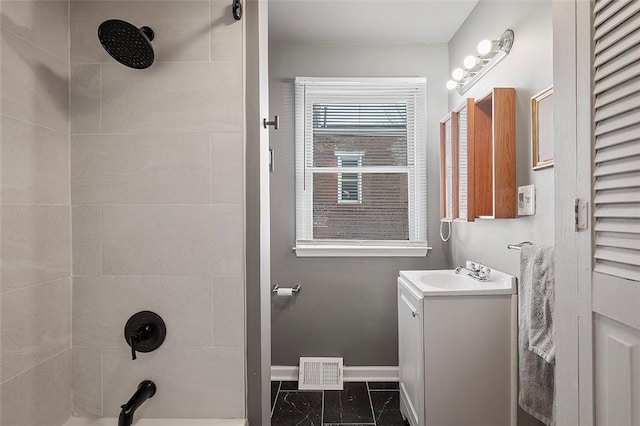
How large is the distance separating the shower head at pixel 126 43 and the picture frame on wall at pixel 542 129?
4.87 feet

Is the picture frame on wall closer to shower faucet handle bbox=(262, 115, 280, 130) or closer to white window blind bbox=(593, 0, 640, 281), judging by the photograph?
white window blind bbox=(593, 0, 640, 281)

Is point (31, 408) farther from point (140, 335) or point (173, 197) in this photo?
point (173, 197)

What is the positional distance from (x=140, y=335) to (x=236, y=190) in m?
0.47

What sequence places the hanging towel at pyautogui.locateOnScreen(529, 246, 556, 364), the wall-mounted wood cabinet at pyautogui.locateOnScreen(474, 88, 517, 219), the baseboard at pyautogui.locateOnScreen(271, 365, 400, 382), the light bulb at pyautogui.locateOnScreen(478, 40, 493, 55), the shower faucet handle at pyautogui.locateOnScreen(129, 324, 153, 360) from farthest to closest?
the baseboard at pyautogui.locateOnScreen(271, 365, 400, 382) → the light bulb at pyautogui.locateOnScreen(478, 40, 493, 55) → the wall-mounted wood cabinet at pyautogui.locateOnScreen(474, 88, 517, 219) → the hanging towel at pyautogui.locateOnScreen(529, 246, 556, 364) → the shower faucet handle at pyautogui.locateOnScreen(129, 324, 153, 360)

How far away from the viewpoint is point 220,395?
3.21 feet

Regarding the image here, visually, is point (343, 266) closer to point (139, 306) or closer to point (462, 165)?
point (462, 165)

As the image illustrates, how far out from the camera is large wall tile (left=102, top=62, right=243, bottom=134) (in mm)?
975

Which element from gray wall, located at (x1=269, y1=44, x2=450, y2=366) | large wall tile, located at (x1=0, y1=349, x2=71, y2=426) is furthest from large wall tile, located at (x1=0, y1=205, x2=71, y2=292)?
gray wall, located at (x1=269, y1=44, x2=450, y2=366)

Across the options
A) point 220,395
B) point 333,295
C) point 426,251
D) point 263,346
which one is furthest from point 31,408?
point 426,251

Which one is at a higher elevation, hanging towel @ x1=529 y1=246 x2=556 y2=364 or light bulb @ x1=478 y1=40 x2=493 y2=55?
light bulb @ x1=478 y1=40 x2=493 y2=55

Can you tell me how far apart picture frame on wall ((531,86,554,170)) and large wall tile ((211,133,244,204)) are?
49.4 inches

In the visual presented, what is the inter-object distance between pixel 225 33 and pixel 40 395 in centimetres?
106

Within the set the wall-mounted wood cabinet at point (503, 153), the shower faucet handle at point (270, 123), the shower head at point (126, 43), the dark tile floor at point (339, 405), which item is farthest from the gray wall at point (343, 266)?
the shower head at point (126, 43)

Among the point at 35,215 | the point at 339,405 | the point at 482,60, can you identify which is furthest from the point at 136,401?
the point at 482,60
